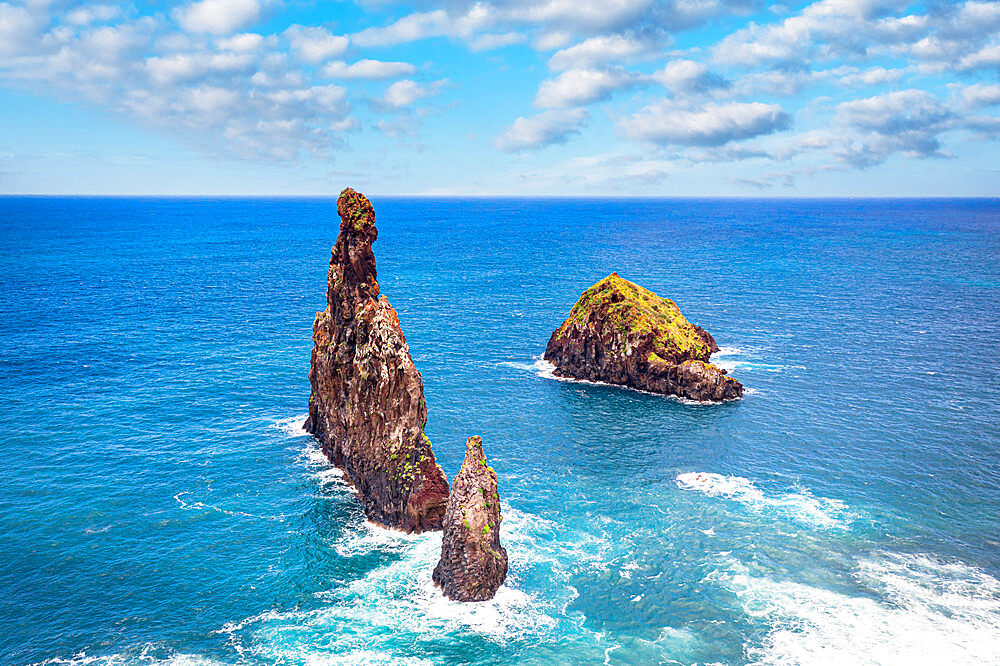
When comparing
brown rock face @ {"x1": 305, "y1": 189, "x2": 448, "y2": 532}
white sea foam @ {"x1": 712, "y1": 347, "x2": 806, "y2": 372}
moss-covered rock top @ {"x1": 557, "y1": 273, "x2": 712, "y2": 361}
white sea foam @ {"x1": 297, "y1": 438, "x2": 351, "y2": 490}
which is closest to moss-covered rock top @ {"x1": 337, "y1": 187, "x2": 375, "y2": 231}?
brown rock face @ {"x1": 305, "y1": 189, "x2": 448, "y2": 532}

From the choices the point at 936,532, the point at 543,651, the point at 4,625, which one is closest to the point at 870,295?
the point at 936,532

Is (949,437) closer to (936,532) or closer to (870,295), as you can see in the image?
(936,532)

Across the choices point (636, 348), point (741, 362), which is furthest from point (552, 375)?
point (741, 362)

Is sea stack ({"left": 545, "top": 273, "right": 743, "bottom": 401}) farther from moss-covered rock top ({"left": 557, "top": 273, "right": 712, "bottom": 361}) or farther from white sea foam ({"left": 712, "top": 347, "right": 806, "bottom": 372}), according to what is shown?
white sea foam ({"left": 712, "top": 347, "right": 806, "bottom": 372})

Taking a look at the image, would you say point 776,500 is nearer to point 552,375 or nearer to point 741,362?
point 552,375

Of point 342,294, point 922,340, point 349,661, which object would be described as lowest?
point 349,661

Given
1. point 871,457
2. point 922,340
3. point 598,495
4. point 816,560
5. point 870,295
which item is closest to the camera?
point 816,560

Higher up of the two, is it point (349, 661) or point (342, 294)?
point (342, 294)
